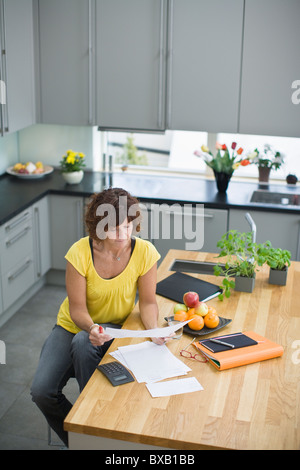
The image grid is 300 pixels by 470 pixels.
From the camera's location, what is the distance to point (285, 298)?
9.15 feet

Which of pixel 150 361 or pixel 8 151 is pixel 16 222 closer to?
pixel 8 151

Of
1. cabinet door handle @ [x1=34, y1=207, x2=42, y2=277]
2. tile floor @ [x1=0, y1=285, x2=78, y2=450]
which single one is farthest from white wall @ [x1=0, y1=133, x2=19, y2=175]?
tile floor @ [x1=0, y1=285, x2=78, y2=450]

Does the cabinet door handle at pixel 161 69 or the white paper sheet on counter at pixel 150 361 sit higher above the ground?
the cabinet door handle at pixel 161 69

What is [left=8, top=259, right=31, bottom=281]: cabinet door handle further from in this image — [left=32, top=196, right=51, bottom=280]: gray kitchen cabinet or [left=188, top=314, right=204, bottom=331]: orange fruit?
[left=188, top=314, right=204, bottom=331]: orange fruit

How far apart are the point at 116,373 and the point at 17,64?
9.51 feet

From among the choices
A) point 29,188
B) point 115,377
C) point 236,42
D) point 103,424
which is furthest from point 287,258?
point 29,188

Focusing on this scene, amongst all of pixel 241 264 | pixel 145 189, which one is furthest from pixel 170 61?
pixel 241 264

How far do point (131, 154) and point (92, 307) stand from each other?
2556mm

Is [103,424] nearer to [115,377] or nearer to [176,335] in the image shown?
[115,377]

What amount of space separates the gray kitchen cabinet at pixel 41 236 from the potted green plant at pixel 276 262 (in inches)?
79.5

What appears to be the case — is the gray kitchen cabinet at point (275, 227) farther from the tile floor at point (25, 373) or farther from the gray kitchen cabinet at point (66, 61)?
the tile floor at point (25, 373)

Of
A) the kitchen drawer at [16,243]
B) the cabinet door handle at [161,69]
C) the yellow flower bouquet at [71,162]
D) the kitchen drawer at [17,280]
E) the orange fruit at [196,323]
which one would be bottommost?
the kitchen drawer at [17,280]

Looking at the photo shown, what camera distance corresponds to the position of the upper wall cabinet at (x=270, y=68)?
4.04 m

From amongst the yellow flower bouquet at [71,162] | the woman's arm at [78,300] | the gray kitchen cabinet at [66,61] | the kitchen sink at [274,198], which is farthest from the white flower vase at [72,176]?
the woman's arm at [78,300]
